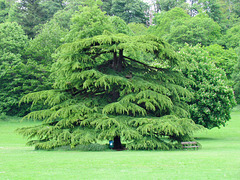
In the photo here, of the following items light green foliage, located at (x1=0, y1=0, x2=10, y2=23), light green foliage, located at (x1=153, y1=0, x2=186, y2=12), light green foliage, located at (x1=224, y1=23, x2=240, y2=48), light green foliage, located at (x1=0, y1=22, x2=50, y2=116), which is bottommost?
light green foliage, located at (x1=0, y1=22, x2=50, y2=116)

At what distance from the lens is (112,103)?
18938 mm

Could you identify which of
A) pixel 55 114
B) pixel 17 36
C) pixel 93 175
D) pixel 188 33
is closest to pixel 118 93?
pixel 55 114

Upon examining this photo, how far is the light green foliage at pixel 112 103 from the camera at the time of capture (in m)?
18.3

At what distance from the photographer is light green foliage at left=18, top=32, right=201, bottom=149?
18281 mm

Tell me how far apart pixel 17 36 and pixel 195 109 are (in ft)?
101

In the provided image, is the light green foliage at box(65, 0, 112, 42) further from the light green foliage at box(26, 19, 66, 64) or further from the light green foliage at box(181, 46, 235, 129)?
the light green foliage at box(26, 19, 66, 64)

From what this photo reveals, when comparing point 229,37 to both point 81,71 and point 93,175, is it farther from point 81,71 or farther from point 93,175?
point 93,175

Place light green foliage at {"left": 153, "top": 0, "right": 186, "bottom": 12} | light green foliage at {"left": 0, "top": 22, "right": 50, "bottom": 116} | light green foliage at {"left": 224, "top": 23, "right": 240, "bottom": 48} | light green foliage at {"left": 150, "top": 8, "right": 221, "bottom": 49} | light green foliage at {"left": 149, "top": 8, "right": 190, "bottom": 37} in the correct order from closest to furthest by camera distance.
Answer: light green foliage at {"left": 0, "top": 22, "right": 50, "bottom": 116}
light green foliage at {"left": 150, "top": 8, "right": 221, "bottom": 49}
light green foliage at {"left": 224, "top": 23, "right": 240, "bottom": 48}
light green foliage at {"left": 149, "top": 8, "right": 190, "bottom": 37}
light green foliage at {"left": 153, "top": 0, "right": 186, "bottom": 12}

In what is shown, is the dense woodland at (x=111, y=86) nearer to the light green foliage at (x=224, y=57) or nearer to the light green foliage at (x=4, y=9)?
the light green foliage at (x=224, y=57)

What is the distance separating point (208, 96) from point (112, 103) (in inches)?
472

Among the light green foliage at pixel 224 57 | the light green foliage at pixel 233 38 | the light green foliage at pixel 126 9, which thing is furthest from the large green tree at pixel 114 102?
the light green foliage at pixel 126 9

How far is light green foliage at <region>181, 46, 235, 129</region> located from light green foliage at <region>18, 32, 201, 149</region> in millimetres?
6760

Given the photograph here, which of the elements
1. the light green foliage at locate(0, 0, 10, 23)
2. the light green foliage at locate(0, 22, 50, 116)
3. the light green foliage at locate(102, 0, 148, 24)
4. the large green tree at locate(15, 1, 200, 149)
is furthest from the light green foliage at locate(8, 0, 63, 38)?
the large green tree at locate(15, 1, 200, 149)

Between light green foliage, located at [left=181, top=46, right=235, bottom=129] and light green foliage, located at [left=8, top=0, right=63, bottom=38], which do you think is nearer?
light green foliage, located at [left=181, top=46, right=235, bottom=129]
